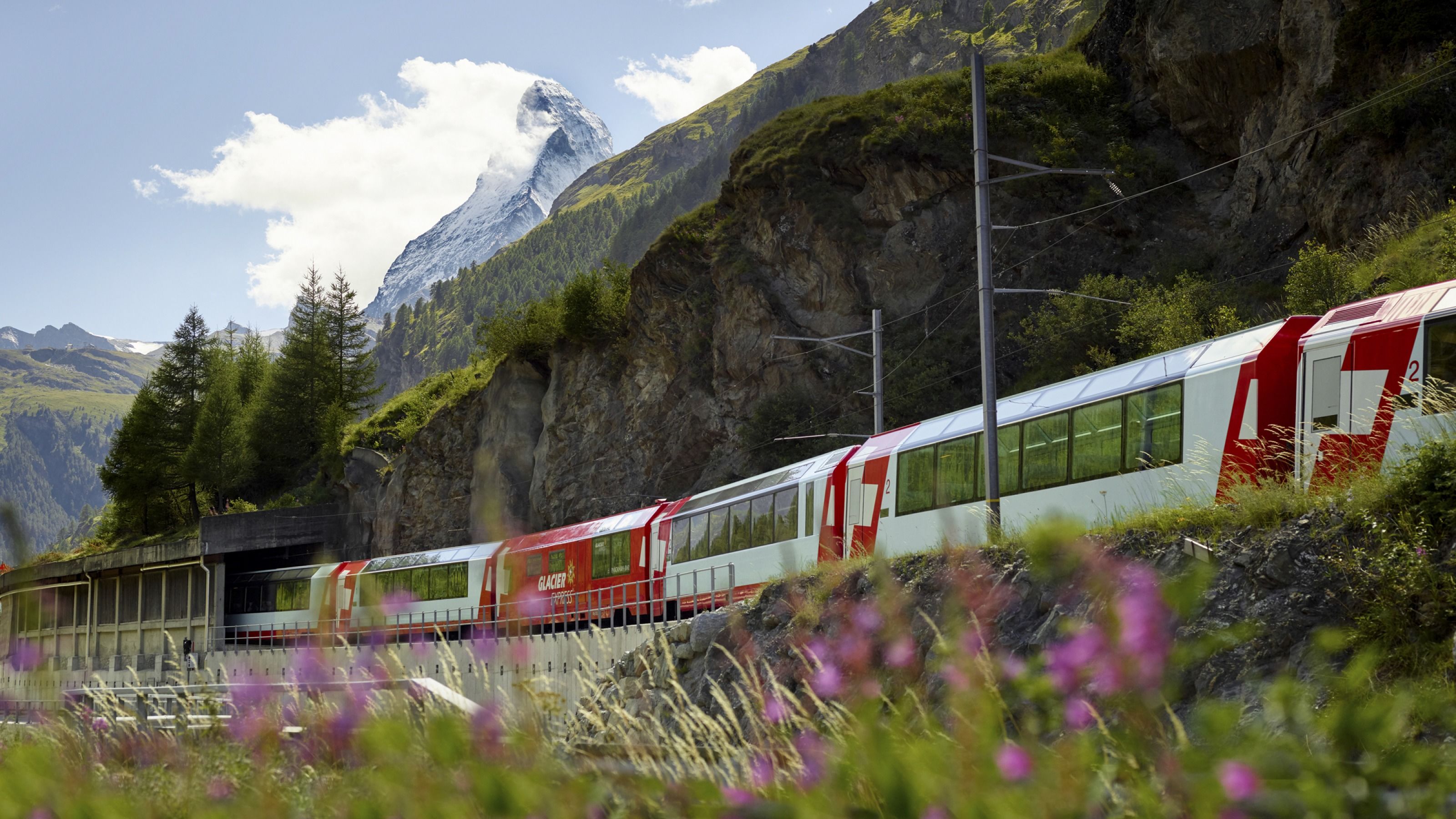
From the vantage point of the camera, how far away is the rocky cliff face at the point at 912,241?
3441 centimetres

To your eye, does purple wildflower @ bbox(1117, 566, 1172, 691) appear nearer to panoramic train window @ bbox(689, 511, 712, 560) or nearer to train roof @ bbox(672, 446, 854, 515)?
train roof @ bbox(672, 446, 854, 515)

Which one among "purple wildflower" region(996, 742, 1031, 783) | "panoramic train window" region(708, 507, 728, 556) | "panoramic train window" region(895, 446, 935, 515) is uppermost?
"panoramic train window" region(895, 446, 935, 515)

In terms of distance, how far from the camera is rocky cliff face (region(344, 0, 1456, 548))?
1355 inches

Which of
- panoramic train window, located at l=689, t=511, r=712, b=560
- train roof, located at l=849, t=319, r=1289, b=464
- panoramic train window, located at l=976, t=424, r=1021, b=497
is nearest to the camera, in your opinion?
train roof, located at l=849, t=319, r=1289, b=464

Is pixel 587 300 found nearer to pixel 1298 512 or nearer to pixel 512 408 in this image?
pixel 512 408

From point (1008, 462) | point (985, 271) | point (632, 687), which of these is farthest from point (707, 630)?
point (985, 271)

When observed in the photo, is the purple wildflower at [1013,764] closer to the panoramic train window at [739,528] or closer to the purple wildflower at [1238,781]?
the purple wildflower at [1238,781]

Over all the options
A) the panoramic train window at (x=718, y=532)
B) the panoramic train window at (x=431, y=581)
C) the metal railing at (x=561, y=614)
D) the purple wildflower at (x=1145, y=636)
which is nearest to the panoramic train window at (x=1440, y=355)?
the metal railing at (x=561, y=614)

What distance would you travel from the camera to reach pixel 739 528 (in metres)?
23.8

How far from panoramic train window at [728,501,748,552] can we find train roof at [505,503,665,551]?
3.74 metres

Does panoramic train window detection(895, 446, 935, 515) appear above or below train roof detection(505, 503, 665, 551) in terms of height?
above

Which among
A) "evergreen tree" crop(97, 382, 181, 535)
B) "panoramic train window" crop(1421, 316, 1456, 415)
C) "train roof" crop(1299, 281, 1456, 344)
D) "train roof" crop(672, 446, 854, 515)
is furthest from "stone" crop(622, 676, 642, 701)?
"evergreen tree" crop(97, 382, 181, 535)

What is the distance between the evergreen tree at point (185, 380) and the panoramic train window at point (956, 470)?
6741 cm

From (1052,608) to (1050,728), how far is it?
23.0ft
